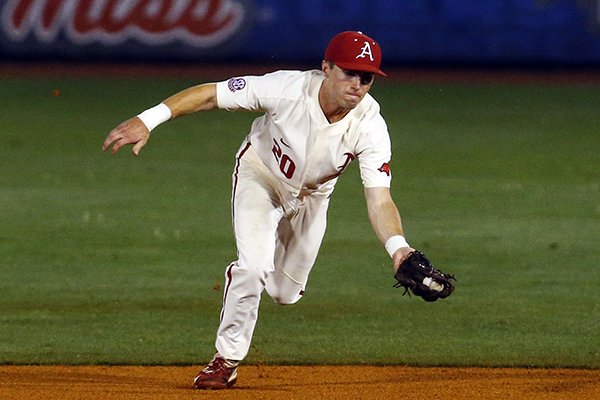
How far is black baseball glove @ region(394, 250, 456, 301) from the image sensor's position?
614 cm

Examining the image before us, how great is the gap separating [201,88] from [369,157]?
3.14ft

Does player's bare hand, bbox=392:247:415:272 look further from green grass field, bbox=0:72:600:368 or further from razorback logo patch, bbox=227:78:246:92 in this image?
green grass field, bbox=0:72:600:368

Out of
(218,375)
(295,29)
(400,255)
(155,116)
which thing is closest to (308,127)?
(155,116)

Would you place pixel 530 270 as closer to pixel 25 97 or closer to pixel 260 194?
pixel 260 194

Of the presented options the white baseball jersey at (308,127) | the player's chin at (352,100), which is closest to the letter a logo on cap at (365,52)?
the player's chin at (352,100)

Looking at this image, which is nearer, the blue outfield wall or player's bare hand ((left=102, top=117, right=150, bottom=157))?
player's bare hand ((left=102, top=117, right=150, bottom=157))

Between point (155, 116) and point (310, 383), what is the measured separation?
182cm

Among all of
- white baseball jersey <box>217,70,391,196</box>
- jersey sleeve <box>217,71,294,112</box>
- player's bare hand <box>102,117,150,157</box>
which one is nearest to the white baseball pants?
white baseball jersey <box>217,70,391,196</box>

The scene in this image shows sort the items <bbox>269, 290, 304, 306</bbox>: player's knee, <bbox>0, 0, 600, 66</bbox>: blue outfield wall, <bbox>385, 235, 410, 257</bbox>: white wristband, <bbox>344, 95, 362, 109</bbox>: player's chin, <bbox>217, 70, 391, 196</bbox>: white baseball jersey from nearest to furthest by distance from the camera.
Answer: <bbox>385, 235, 410, 257</bbox>: white wristband
<bbox>344, 95, 362, 109</bbox>: player's chin
<bbox>217, 70, 391, 196</bbox>: white baseball jersey
<bbox>269, 290, 304, 306</bbox>: player's knee
<bbox>0, 0, 600, 66</bbox>: blue outfield wall

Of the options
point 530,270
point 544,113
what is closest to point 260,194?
point 530,270

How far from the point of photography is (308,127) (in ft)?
23.9

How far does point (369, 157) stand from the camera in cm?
714

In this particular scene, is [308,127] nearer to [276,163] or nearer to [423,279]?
[276,163]

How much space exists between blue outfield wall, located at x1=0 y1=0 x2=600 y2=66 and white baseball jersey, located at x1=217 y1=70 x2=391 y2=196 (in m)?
17.4
